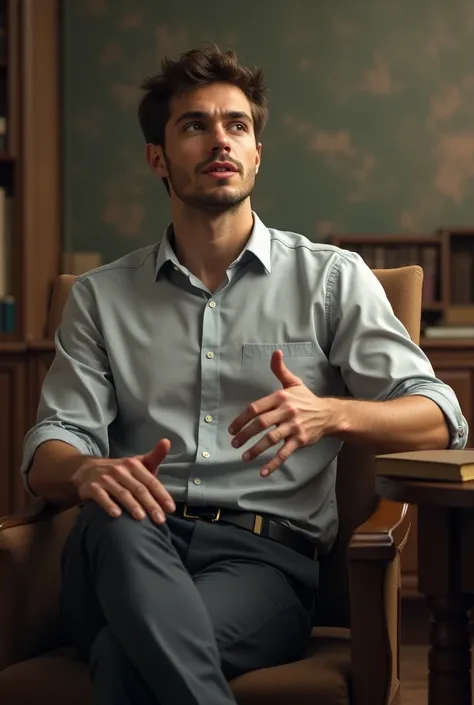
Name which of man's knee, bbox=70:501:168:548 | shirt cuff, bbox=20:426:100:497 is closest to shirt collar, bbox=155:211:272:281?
shirt cuff, bbox=20:426:100:497

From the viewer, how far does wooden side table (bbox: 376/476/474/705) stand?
49.3 inches

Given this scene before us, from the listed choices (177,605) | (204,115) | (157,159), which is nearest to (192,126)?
(204,115)

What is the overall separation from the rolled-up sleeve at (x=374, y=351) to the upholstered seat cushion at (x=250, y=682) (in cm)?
42

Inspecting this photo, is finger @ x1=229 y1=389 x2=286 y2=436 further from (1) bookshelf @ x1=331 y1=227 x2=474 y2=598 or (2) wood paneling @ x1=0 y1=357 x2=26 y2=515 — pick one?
(1) bookshelf @ x1=331 y1=227 x2=474 y2=598

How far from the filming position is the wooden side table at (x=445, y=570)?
1.25 m

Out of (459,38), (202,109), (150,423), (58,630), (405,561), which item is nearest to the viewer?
(58,630)

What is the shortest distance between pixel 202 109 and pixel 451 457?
0.88m

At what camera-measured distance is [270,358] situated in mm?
1758

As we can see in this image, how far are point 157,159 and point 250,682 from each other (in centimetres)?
103

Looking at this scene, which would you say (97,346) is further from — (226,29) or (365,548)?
(226,29)

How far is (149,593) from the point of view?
1327 mm

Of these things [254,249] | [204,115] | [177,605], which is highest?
[204,115]

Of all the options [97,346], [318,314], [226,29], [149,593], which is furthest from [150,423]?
[226,29]

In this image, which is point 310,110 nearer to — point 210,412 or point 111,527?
point 210,412
